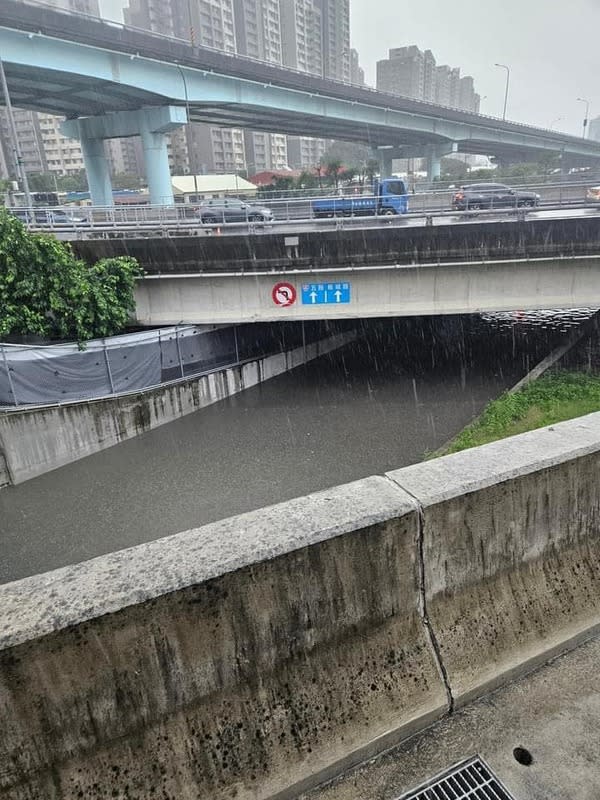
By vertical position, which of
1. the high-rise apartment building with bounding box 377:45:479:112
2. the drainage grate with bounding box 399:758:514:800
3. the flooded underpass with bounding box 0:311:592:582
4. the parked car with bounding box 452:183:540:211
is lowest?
the flooded underpass with bounding box 0:311:592:582

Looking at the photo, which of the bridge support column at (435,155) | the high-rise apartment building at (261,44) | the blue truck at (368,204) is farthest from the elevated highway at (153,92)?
the high-rise apartment building at (261,44)

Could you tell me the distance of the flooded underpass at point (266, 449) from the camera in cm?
1287

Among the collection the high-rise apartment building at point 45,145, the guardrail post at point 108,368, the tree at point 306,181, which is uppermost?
the high-rise apartment building at point 45,145

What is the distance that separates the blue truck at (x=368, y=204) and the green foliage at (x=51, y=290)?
40.3 feet

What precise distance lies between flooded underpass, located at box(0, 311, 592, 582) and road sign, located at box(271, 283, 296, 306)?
12.3 ft

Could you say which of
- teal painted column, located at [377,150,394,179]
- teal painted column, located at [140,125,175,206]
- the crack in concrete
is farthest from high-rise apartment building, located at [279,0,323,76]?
the crack in concrete

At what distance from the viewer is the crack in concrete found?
3131 millimetres

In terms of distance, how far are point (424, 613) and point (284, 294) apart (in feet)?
56.7

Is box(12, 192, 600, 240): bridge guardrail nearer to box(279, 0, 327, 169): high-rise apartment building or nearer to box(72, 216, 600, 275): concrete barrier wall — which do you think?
box(72, 216, 600, 275): concrete barrier wall

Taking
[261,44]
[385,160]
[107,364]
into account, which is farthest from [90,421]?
[261,44]

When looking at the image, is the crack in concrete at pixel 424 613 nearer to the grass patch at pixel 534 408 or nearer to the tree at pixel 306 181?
the grass patch at pixel 534 408

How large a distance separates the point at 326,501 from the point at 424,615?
0.97 m

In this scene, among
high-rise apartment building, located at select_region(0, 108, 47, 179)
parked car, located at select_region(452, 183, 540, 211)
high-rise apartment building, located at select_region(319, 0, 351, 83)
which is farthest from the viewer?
high-rise apartment building, located at select_region(319, 0, 351, 83)

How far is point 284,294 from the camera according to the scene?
1972 centimetres
